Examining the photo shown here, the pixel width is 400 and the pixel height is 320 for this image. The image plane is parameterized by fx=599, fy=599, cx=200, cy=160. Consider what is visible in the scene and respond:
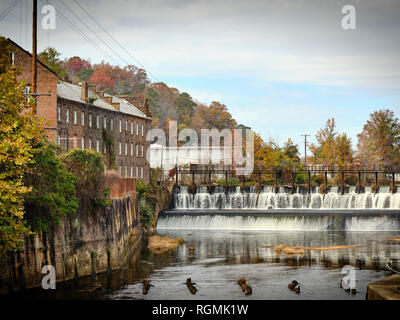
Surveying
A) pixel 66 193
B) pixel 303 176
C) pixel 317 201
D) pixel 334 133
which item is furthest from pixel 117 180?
pixel 334 133

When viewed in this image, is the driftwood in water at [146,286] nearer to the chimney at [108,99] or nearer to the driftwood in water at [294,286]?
the driftwood in water at [294,286]

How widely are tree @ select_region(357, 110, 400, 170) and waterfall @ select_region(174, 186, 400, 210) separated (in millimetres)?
41967

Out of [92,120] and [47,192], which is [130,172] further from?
[47,192]

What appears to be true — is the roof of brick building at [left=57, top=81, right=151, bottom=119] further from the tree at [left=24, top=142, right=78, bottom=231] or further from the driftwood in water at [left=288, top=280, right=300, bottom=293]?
the driftwood in water at [left=288, top=280, right=300, bottom=293]

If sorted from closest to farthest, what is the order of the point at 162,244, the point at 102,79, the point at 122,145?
the point at 162,244 → the point at 122,145 → the point at 102,79

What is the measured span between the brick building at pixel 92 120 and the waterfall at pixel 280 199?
11.4 m

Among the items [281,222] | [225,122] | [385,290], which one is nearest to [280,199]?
[281,222]

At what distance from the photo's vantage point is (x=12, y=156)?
21516 millimetres

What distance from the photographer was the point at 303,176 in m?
80.4

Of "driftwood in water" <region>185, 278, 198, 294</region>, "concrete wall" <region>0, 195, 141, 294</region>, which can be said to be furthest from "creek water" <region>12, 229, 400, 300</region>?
"concrete wall" <region>0, 195, 141, 294</region>

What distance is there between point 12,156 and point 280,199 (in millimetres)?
41556

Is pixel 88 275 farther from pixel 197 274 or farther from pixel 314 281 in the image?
pixel 314 281

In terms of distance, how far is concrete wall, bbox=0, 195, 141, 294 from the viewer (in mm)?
22812

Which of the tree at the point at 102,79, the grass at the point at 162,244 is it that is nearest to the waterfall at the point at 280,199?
the grass at the point at 162,244
